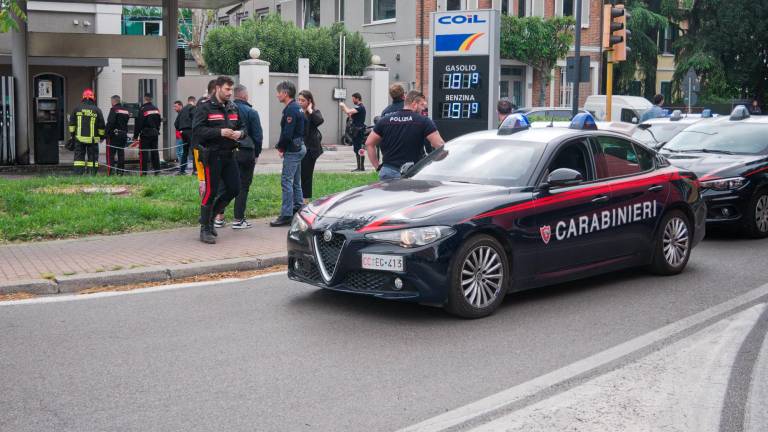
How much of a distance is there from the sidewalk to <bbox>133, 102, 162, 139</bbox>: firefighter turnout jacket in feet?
30.6

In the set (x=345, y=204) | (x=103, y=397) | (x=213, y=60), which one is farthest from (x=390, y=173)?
(x=213, y=60)

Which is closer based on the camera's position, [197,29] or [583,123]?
[583,123]

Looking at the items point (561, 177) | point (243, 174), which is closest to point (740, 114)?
point (561, 177)

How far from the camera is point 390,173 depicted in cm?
1063

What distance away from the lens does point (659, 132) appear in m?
15.4

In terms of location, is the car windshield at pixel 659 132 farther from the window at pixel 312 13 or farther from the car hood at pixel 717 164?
the window at pixel 312 13

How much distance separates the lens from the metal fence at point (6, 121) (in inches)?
776

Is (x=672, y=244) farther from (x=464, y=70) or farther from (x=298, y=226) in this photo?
(x=464, y=70)

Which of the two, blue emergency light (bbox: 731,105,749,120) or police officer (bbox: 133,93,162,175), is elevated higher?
blue emergency light (bbox: 731,105,749,120)

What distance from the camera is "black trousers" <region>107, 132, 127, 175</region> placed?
19.9 meters

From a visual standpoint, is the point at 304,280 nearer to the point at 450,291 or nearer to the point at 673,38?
the point at 450,291

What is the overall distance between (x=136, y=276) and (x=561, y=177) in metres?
4.08

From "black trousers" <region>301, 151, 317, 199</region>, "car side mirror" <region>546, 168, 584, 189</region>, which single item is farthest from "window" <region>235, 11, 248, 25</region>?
"car side mirror" <region>546, 168, 584, 189</region>

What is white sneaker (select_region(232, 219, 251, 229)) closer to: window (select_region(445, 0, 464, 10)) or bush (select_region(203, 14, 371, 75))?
bush (select_region(203, 14, 371, 75))
